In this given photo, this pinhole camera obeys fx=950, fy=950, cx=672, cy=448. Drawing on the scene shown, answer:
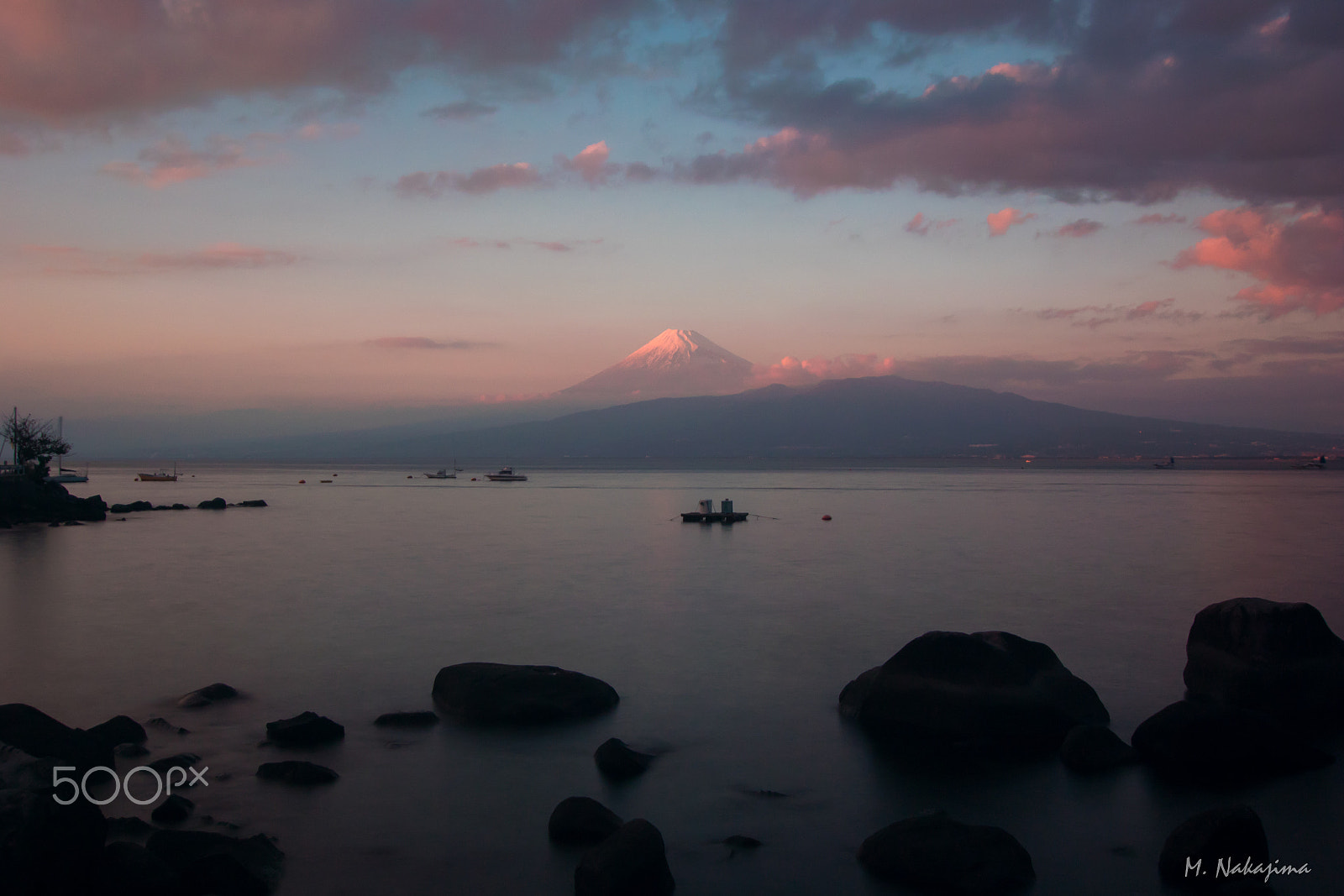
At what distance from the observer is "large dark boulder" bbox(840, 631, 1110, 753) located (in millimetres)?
12766

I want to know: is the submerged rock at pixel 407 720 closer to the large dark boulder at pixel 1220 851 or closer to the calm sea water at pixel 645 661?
the calm sea water at pixel 645 661

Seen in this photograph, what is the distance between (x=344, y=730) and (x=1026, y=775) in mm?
9182

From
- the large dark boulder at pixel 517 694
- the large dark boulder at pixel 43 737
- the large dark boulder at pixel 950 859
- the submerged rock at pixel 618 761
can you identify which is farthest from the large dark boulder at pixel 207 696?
the large dark boulder at pixel 950 859

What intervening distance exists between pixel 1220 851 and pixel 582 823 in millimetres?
6081

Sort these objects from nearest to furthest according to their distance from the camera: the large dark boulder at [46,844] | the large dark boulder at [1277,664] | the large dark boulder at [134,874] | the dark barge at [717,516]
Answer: the large dark boulder at [46,844], the large dark boulder at [134,874], the large dark boulder at [1277,664], the dark barge at [717,516]

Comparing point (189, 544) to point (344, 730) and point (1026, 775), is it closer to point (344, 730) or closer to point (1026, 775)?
point (344, 730)

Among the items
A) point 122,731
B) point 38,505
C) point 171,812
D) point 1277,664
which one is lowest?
point 171,812

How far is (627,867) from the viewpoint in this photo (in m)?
8.37

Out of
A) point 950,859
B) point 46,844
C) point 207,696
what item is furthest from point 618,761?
point 207,696

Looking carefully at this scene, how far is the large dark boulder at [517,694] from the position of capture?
13930 millimetres

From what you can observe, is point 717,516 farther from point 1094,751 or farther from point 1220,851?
point 1220,851

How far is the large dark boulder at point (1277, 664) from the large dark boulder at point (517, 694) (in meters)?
9.24

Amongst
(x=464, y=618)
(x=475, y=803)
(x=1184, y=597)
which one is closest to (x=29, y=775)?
(x=475, y=803)

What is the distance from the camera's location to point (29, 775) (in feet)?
27.0
